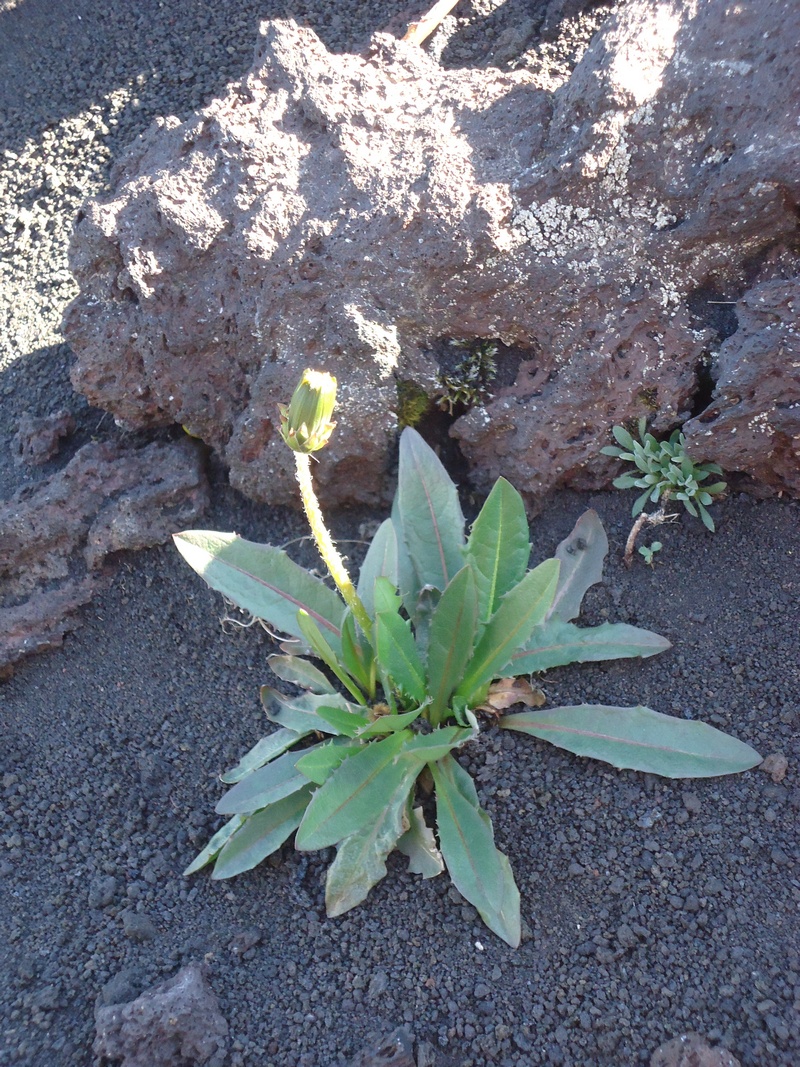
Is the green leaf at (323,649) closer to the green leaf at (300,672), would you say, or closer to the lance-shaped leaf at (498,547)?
the green leaf at (300,672)

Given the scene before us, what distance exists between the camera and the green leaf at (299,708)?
218 centimetres

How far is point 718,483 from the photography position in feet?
8.02

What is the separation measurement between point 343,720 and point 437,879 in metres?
0.44

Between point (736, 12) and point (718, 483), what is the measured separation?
122 centimetres

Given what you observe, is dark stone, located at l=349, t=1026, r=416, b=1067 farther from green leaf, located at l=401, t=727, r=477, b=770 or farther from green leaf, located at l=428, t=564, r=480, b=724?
green leaf, located at l=428, t=564, r=480, b=724

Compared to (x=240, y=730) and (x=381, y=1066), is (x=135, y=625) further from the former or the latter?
(x=381, y=1066)

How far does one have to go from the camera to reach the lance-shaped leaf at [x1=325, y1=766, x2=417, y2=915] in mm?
2004

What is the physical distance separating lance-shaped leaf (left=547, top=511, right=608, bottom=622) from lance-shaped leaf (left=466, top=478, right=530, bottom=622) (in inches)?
7.4

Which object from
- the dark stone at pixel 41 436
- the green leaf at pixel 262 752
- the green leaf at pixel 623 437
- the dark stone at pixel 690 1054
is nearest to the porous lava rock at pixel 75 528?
the dark stone at pixel 41 436

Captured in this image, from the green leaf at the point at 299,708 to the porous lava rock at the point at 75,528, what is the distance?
0.72 m

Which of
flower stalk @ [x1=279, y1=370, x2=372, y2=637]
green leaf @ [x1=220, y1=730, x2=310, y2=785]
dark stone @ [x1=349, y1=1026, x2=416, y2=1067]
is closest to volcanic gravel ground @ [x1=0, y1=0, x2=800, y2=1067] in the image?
dark stone @ [x1=349, y1=1026, x2=416, y2=1067]

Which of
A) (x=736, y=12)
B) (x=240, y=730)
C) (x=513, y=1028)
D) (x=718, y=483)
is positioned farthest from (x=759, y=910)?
(x=736, y=12)

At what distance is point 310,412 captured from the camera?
168 centimetres

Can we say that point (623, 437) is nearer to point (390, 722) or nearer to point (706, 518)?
point (706, 518)
